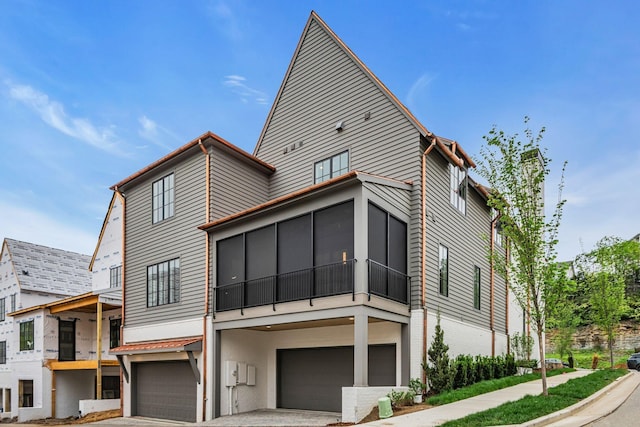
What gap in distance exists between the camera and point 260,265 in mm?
17312

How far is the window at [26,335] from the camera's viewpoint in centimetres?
2891

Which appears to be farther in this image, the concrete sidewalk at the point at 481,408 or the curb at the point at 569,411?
the concrete sidewalk at the point at 481,408

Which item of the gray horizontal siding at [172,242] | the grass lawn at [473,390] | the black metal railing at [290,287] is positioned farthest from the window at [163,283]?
the grass lawn at [473,390]

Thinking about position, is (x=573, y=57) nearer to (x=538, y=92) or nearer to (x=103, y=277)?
(x=538, y=92)

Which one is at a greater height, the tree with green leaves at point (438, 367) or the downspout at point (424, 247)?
the downspout at point (424, 247)

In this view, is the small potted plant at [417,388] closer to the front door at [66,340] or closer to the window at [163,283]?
the window at [163,283]

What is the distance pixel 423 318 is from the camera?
51.4 feet

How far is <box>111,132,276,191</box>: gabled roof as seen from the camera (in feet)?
63.1

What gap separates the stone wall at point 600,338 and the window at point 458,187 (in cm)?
2883

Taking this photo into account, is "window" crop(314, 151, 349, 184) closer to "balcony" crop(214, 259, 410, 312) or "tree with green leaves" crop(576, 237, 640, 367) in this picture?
"balcony" crop(214, 259, 410, 312)

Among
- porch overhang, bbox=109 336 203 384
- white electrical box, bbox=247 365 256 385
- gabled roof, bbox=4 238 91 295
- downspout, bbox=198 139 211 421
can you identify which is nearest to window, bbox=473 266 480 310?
white electrical box, bbox=247 365 256 385

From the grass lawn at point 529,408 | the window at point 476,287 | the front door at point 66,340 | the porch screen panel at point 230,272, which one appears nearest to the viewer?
the grass lawn at point 529,408

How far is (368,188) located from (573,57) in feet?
33.0

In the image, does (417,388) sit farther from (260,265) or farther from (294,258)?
(260,265)
